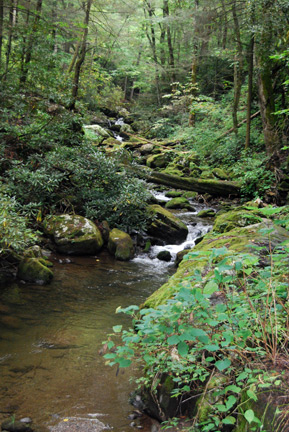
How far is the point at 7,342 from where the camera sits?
3.71 m

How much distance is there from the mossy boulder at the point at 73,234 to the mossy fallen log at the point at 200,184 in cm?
420

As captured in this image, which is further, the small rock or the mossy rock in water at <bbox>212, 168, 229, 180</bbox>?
the mossy rock in water at <bbox>212, 168, 229, 180</bbox>

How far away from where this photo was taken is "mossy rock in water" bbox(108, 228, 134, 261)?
773cm

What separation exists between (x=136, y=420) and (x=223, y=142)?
14372 mm

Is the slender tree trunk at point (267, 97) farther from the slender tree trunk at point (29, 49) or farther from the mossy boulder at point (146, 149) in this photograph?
the mossy boulder at point (146, 149)

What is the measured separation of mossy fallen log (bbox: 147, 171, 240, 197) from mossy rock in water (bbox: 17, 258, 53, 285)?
248 inches

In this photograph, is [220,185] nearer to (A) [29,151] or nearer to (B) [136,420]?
(A) [29,151]

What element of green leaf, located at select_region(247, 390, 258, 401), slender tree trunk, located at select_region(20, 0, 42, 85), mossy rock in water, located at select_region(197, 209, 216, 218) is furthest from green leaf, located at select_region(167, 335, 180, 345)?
mossy rock in water, located at select_region(197, 209, 216, 218)

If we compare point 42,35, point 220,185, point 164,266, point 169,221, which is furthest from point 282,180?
point 42,35

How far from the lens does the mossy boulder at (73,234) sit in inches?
292

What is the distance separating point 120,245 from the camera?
784 centimetres

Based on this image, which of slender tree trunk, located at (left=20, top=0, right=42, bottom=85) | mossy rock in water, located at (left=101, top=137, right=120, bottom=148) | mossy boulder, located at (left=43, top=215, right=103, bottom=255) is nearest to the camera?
mossy boulder, located at (left=43, top=215, right=103, bottom=255)

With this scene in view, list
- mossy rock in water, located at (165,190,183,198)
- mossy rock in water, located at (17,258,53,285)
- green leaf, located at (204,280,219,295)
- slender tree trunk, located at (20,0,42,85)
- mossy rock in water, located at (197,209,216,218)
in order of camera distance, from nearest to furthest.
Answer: green leaf, located at (204,280,219,295), mossy rock in water, located at (17,258,53,285), slender tree trunk, located at (20,0,42,85), mossy rock in water, located at (197,209,216,218), mossy rock in water, located at (165,190,183,198)

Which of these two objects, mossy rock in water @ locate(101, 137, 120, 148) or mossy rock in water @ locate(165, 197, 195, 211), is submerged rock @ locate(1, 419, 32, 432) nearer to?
mossy rock in water @ locate(165, 197, 195, 211)
